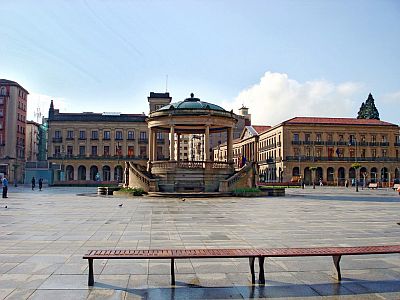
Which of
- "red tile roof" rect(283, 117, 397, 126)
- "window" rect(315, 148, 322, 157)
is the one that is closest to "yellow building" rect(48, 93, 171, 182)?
"red tile roof" rect(283, 117, 397, 126)

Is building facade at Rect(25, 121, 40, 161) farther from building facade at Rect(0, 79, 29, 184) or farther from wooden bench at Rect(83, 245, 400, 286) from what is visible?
wooden bench at Rect(83, 245, 400, 286)

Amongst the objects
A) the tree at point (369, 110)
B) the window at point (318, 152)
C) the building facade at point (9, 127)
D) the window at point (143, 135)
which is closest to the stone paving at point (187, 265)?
the window at point (318, 152)

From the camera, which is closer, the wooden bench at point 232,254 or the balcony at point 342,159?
the wooden bench at point 232,254

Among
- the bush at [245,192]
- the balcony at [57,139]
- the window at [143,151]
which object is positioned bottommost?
the bush at [245,192]

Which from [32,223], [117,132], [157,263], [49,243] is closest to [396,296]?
[157,263]

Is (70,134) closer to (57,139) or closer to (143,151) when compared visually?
(57,139)

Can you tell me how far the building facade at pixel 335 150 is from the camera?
304ft

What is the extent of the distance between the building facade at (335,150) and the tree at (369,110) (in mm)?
16163

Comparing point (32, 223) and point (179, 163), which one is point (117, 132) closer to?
point (179, 163)

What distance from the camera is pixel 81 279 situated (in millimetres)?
7152

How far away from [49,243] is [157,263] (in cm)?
380

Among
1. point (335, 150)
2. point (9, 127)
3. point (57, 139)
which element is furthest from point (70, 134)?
point (335, 150)

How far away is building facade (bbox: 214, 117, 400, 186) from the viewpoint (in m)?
92.6

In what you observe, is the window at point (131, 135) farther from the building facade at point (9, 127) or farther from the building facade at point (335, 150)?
the building facade at point (335, 150)
